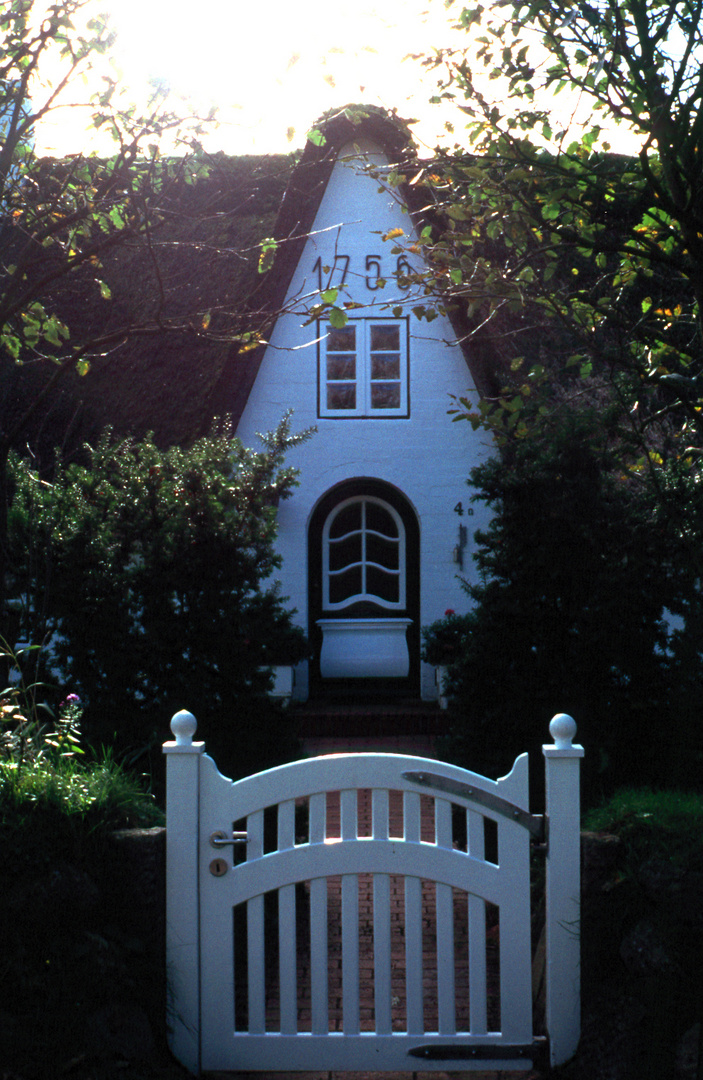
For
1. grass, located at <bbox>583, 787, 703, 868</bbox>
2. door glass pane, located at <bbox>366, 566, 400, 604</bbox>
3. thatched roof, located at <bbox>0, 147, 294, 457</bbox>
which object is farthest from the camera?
thatched roof, located at <bbox>0, 147, 294, 457</bbox>

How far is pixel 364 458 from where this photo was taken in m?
10.7

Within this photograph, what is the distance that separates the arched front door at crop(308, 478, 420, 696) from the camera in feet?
35.2

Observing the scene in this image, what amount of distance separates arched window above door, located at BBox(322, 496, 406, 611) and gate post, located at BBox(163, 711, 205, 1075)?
7.59 metres

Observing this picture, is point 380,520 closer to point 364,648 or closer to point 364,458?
point 364,458

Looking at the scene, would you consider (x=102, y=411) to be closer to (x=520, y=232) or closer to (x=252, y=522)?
(x=252, y=522)

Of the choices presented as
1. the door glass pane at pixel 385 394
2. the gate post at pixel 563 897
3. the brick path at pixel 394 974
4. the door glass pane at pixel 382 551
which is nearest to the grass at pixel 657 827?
the gate post at pixel 563 897

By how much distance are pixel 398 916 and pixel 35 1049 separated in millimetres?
2338

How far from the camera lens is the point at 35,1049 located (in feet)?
9.39

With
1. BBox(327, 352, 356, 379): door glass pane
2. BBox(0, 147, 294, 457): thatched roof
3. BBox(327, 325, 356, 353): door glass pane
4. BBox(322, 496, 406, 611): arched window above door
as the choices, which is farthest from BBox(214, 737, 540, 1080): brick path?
BBox(0, 147, 294, 457): thatched roof

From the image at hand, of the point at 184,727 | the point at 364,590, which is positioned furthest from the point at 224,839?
the point at 364,590

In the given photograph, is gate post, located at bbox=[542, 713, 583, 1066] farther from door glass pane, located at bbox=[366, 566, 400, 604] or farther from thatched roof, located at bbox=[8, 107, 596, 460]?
door glass pane, located at bbox=[366, 566, 400, 604]

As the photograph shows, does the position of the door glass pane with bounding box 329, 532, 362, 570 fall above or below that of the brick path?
above

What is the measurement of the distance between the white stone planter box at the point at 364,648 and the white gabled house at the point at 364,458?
11 mm

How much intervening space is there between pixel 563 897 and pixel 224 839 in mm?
1165
